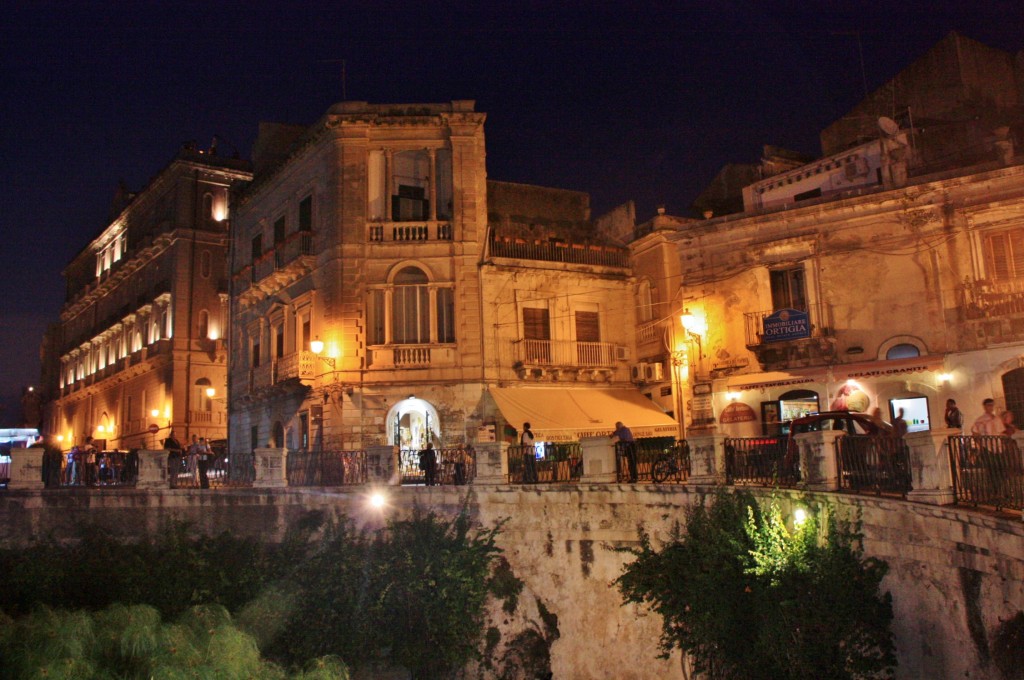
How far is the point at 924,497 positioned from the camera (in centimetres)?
1100

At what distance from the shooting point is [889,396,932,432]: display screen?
2134 centimetres

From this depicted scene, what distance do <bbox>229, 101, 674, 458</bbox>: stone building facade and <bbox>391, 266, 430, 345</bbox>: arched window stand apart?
0.04m

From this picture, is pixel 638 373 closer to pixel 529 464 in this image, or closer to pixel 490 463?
pixel 529 464

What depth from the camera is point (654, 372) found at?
2652 cm

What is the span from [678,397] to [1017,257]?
947cm

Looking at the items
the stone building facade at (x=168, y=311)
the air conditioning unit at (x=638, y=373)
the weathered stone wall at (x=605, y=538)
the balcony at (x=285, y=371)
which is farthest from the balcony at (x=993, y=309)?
the stone building facade at (x=168, y=311)

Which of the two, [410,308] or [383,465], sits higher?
[410,308]

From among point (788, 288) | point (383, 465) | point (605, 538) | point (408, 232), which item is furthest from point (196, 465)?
point (788, 288)

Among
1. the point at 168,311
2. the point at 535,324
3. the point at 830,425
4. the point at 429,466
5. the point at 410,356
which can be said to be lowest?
the point at 429,466

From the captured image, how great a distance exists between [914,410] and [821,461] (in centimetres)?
999

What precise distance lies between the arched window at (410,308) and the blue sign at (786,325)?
9650 mm

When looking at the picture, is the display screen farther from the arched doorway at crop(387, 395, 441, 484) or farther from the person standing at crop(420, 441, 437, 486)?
the arched doorway at crop(387, 395, 441, 484)

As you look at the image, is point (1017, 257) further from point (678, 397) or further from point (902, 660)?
point (902, 660)

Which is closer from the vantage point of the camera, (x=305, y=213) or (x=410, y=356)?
(x=410, y=356)
